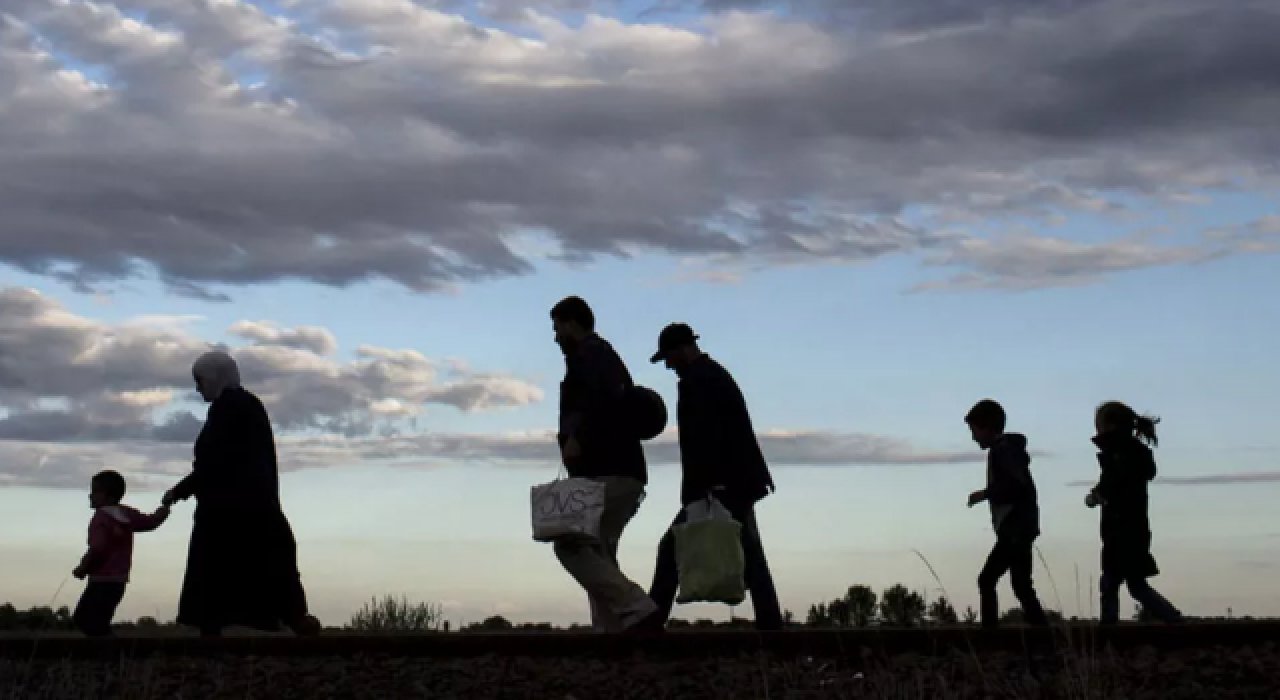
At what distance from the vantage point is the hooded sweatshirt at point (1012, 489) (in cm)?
1305

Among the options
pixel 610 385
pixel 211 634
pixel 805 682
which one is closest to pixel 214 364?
pixel 211 634

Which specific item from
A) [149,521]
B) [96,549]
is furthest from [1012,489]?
[96,549]

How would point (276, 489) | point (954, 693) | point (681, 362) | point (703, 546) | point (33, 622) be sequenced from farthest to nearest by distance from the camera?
point (33, 622) → point (276, 489) → point (681, 362) → point (703, 546) → point (954, 693)

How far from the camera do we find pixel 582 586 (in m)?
11.5

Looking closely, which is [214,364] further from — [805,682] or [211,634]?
[805,682]

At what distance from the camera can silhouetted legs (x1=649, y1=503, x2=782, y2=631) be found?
460 inches

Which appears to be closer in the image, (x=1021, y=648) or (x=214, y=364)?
(x=1021, y=648)

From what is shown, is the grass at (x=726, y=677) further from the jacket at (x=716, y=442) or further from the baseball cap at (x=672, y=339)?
the baseball cap at (x=672, y=339)

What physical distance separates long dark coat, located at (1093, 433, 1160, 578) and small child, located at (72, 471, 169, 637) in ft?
24.4

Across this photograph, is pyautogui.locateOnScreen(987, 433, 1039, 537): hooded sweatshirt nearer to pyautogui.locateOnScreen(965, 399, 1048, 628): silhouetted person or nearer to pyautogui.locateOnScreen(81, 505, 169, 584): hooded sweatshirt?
pyautogui.locateOnScreen(965, 399, 1048, 628): silhouetted person

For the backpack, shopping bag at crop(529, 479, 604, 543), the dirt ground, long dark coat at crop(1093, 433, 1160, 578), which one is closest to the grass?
the dirt ground

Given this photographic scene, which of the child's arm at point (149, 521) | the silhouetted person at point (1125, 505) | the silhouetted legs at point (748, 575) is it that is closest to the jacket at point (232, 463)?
the child's arm at point (149, 521)

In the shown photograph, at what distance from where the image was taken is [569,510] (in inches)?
438

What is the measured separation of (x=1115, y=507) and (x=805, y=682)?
17.3 ft
